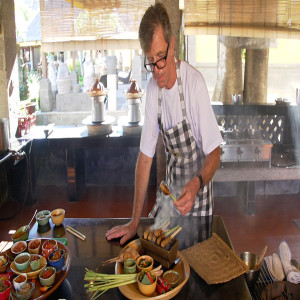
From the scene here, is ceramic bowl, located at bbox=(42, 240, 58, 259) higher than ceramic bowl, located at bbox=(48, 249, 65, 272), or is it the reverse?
ceramic bowl, located at bbox=(42, 240, 58, 259)

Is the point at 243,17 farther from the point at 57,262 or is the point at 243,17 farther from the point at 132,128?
the point at 57,262

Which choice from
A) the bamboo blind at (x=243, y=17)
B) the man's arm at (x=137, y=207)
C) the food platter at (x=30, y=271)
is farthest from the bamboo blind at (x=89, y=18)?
the food platter at (x=30, y=271)

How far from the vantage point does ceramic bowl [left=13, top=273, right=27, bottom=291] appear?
5.83ft

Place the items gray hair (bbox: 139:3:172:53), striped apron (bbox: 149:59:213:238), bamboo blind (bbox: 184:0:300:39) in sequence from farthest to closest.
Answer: bamboo blind (bbox: 184:0:300:39) → striped apron (bbox: 149:59:213:238) → gray hair (bbox: 139:3:172:53)

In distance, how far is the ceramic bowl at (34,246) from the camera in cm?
210

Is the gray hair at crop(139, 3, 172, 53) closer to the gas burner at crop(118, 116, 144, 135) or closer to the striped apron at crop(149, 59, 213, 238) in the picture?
the striped apron at crop(149, 59, 213, 238)

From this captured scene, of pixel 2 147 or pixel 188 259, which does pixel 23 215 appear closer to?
pixel 2 147

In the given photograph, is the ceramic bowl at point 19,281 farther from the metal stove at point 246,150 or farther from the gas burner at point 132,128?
the gas burner at point 132,128

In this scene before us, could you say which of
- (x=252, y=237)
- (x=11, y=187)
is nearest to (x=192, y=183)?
(x=252, y=237)

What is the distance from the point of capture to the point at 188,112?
2.74 meters

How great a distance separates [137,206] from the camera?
8.45 feet

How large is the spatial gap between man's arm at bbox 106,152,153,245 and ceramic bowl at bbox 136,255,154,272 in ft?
1.24

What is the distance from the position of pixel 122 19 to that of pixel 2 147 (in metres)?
2.52

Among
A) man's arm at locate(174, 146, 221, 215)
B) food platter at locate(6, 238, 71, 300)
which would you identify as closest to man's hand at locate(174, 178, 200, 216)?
man's arm at locate(174, 146, 221, 215)
